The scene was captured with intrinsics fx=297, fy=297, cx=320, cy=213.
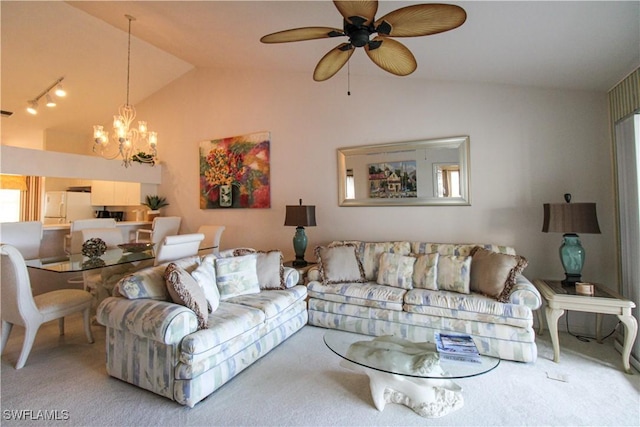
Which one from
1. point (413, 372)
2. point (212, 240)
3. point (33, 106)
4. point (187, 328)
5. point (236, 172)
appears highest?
point (33, 106)

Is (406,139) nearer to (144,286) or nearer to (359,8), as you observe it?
(359,8)

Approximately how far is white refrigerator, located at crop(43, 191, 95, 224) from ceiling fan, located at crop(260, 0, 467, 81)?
5.80m

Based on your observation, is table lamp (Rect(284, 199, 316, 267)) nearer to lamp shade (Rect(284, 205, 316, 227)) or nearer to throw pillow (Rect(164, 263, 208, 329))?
lamp shade (Rect(284, 205, 316, 227))

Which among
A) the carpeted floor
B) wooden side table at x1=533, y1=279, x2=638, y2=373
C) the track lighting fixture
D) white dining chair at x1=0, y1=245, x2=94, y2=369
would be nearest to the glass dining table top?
white dining chair at x1=0, y1=245, x2=94, y2=369

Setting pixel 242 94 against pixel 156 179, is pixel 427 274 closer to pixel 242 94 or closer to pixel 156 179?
pixel 242 94

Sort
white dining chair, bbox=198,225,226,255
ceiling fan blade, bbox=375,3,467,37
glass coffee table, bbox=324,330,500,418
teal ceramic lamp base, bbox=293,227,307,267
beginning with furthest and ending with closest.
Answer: white dining chair, bbox=198,225,226,255 < teal ceramic lamp base, bbox=293,227,307,267 < glass coffee table, bbox=324,330,500,418 < ceiling fan blade, bbox=375,3,467,37

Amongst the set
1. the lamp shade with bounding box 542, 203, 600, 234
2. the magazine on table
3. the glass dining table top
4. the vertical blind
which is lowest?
the magazine on table

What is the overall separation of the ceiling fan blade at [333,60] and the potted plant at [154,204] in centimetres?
443

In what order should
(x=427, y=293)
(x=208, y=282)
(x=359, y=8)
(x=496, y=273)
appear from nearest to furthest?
(x=359, y=8), (x=208, y=282), (x=496, y=273), (x=427, y=293)

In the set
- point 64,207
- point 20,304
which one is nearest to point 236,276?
point 20,304

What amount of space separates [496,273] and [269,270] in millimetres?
2223

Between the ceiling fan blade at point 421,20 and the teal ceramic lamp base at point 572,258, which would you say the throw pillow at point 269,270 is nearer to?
the ceiling fan blade at point 421,20

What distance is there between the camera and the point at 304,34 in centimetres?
188

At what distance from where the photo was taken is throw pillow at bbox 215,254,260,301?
2.88m
